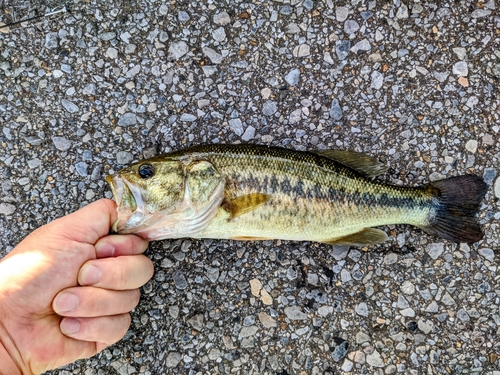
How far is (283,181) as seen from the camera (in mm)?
3260

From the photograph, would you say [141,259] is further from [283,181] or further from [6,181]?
[6,181]

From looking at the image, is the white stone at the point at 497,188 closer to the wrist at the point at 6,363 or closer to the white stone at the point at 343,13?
the white stone at the point at 343,13

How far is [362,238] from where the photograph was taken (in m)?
3.48

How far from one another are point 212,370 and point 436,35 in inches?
136

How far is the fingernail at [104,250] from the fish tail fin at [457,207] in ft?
8.03

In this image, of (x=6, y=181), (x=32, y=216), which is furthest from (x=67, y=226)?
(x=6, y=181)

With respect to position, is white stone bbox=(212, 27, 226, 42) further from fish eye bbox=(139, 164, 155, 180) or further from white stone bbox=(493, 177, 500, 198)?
white stone bbox=(493, 177, 500, 198)

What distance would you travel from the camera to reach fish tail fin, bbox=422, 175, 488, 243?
3.50m

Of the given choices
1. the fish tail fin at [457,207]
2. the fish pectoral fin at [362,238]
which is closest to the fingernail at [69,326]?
the fish pectoral fin at [362,238]

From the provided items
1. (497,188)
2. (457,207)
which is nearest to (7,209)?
(457,207)

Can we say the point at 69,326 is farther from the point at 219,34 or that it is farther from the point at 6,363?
the point at 219,34

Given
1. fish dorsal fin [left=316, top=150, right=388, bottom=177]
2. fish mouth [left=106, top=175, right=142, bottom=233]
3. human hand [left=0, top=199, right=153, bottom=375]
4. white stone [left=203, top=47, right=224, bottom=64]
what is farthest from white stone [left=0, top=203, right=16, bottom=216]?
fish dorsal fin [left=316, top=150, right=388, bottom=177]

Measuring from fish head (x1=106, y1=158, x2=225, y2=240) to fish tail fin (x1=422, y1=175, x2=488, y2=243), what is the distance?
5.68 ft

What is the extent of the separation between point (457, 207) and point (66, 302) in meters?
3.04
